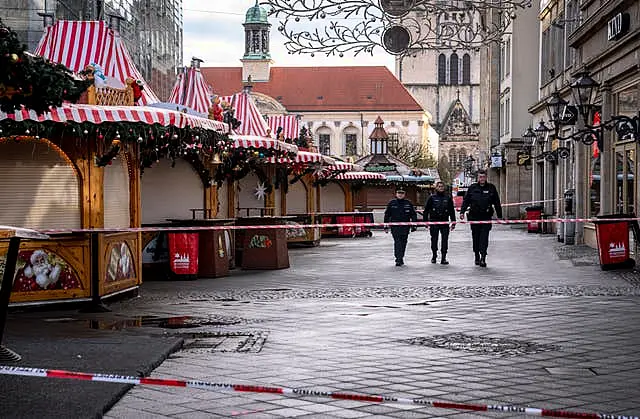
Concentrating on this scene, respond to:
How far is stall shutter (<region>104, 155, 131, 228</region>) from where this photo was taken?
1545 cm

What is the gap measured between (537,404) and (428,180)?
57.3m

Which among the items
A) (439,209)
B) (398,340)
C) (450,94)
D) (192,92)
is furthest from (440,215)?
(450,94)

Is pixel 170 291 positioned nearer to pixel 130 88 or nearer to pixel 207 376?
pixel 130 88

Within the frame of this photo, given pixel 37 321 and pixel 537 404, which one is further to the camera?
pixel 37 321

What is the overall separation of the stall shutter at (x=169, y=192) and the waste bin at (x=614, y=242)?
7688mm

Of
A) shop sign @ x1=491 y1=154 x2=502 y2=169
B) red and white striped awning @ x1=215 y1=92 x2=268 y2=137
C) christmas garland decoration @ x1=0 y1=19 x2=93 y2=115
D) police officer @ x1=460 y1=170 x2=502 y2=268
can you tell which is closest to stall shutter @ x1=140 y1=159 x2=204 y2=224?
police officer @ x1=460 y1=170 x2=502 y2=268

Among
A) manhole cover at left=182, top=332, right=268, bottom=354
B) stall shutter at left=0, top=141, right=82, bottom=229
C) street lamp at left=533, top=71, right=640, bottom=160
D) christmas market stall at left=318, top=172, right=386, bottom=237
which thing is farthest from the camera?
christmas market stall at left=318, top=172, right=386, bottom=237

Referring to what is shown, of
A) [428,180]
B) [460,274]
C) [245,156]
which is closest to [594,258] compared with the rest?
[460,274]

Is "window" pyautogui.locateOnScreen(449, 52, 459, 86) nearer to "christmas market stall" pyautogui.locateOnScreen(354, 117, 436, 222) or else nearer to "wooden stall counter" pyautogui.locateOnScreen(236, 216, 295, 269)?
"christmas market stall" pyautogui.locateOnScreen(354, 117, 436, 222)

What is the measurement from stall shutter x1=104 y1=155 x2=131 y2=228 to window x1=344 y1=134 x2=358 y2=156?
110023mm

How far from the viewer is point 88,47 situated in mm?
18234

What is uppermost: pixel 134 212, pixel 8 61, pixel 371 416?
pixel 8 61

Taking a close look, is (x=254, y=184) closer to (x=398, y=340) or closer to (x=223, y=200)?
(x=223, y=200)

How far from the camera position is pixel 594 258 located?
23.2 m
